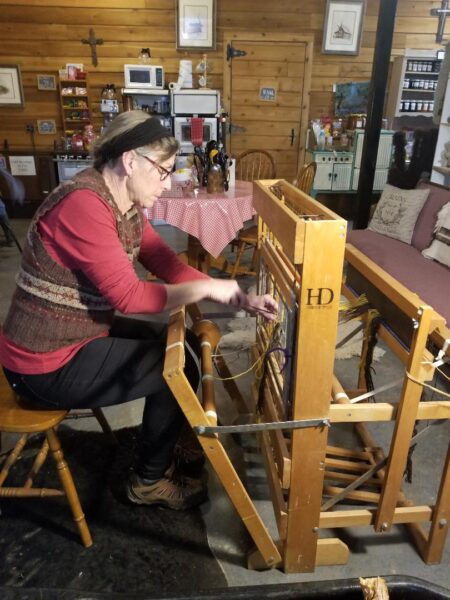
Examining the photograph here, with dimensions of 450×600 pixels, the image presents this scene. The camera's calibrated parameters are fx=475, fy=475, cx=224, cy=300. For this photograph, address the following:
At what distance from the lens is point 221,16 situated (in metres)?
5.49

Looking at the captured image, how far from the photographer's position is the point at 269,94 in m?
5.82

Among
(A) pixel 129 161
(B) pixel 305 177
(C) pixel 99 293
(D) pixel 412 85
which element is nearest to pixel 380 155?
(D) pixel 412 85

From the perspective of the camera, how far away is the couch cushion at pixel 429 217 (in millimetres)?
2971

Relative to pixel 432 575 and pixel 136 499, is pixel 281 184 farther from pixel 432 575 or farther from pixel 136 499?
pixel 432 575

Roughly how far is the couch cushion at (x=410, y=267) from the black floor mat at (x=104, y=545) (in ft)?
4.83

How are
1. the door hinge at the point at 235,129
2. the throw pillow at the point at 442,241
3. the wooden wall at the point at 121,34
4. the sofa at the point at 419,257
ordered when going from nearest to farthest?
the sofa at the point at 419,257 < the throw pillow at the point at 442,241 < the wooden wall at the point at 121,34 < the door hinge at the point at 235,129

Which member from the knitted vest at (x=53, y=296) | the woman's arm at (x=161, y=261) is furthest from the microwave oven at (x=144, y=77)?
the knitted vest at (x=53, y=296)

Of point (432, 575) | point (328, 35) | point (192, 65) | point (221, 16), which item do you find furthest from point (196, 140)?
point (432, 575)

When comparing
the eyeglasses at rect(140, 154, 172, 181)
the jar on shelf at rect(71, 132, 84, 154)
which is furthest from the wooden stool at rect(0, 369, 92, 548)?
the jar on shelf at rect(71, 132, 84, 154)

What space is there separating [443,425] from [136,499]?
54.1 inches

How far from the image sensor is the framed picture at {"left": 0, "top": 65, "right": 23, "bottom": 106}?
5484 mm

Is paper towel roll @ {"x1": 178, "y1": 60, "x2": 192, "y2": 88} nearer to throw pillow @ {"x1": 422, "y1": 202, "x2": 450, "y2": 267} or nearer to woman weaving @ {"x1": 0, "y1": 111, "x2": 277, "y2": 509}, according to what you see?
throw pillow @ {"x1": 422, "y1": 202, "x2": 450, "y2": 267}

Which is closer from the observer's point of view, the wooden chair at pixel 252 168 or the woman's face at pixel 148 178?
the woman's face at pixel 148 178

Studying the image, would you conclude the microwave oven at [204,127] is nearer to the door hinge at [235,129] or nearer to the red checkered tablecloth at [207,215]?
the door hinge at [235,129]
